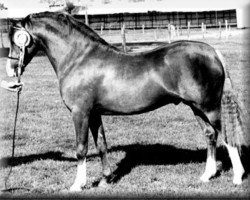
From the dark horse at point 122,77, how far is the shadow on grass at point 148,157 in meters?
1.07

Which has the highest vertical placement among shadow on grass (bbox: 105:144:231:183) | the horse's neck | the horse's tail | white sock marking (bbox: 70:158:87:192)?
the horse's neck

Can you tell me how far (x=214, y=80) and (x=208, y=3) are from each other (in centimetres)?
4728

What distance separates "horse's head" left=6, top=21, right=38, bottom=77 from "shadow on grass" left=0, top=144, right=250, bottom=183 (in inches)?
69.4

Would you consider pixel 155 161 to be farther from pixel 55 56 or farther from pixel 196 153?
pixel 55 56

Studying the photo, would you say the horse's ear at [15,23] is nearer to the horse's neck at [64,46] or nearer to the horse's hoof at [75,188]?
the horse's neck at [64,46]

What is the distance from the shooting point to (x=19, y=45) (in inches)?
218

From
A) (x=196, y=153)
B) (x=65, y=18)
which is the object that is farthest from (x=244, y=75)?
(x=65, y=18)

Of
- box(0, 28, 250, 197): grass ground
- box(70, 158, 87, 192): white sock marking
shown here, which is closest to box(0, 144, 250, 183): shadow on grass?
box(0, 28, 250, 197): grass ground

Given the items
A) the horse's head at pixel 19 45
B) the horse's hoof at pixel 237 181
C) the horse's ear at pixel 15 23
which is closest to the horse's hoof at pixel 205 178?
the horse's hoof at pixel 237 181

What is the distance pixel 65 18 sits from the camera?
5684mm

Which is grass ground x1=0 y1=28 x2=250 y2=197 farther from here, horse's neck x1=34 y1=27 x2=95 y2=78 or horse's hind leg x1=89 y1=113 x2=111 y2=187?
horse's neck x1=34 y1=27 x2=95 y2=78

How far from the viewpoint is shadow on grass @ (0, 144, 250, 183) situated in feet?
21.8

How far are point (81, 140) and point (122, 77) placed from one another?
1058 mm

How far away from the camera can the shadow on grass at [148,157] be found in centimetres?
663
